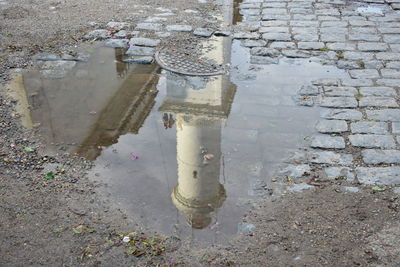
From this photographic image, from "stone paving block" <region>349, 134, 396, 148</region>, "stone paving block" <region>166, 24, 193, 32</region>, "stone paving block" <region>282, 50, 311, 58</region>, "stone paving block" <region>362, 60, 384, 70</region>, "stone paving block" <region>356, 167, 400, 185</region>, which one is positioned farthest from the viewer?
"stone paving block" <region>166, 24, 193, 32</region>

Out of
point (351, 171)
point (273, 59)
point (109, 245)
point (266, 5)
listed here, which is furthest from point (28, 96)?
point (266, 5)

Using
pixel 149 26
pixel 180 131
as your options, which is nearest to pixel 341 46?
pixel 149 26

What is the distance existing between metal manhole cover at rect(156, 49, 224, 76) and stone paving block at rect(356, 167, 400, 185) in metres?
2.68

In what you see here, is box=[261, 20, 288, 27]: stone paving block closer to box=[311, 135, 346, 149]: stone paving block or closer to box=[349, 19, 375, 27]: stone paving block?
box=[349, 19, 375, 27]: stone paving block

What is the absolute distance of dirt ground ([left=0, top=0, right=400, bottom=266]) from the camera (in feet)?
12.3

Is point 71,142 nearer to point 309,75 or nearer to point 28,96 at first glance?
point 28,96

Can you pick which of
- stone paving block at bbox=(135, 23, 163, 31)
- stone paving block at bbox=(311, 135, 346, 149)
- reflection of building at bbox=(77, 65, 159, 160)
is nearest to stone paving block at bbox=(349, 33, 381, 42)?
stone paving block at bbox=(311, 135, 346, 149)

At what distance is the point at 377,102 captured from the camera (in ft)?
19.4

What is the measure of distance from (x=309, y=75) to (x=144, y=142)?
2674 mm

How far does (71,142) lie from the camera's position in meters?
5.28

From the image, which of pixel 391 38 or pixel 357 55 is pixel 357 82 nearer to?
pixel 357 55

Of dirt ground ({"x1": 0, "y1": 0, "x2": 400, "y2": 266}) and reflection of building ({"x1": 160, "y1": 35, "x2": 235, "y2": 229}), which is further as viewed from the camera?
reflection of building ({"x1": 160, "y1": 35, "x2": 235, "y2": 229})

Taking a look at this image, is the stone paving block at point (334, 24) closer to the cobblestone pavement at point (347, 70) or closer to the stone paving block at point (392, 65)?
the cobblestone pavement at point (347, 70)

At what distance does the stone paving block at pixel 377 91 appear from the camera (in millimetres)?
6094
